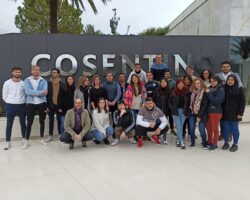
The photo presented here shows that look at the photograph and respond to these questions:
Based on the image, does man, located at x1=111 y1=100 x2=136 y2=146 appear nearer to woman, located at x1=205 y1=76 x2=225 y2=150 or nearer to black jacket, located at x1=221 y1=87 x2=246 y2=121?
woman, located at x1=205 y1=76 x2=225 y2=150

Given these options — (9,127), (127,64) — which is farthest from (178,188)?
(127,64)

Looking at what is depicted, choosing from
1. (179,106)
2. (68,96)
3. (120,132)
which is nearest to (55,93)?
(68,96)

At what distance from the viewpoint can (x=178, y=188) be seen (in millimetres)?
4586

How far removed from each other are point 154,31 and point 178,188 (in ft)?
136

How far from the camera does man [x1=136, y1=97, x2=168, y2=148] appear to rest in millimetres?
7102

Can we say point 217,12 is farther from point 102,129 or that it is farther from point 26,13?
point 26,13

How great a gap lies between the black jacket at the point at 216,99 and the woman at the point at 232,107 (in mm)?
138

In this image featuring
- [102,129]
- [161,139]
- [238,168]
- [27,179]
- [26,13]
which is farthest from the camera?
[26,13]

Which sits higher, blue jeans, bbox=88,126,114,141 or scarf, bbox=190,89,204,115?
scarf, bbox=190,89,204,115

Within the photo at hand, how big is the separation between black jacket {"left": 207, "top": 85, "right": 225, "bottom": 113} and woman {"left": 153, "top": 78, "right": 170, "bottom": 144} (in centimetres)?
105

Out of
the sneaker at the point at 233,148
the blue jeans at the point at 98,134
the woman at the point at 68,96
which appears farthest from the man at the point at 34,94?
the sneaker at the point at 233,148

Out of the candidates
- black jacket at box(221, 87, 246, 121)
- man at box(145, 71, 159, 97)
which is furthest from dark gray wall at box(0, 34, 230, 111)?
black jacket at box(221, 87, 246, 121)

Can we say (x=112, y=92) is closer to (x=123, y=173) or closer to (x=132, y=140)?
(x=132, y=140)

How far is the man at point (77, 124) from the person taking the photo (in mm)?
6809
